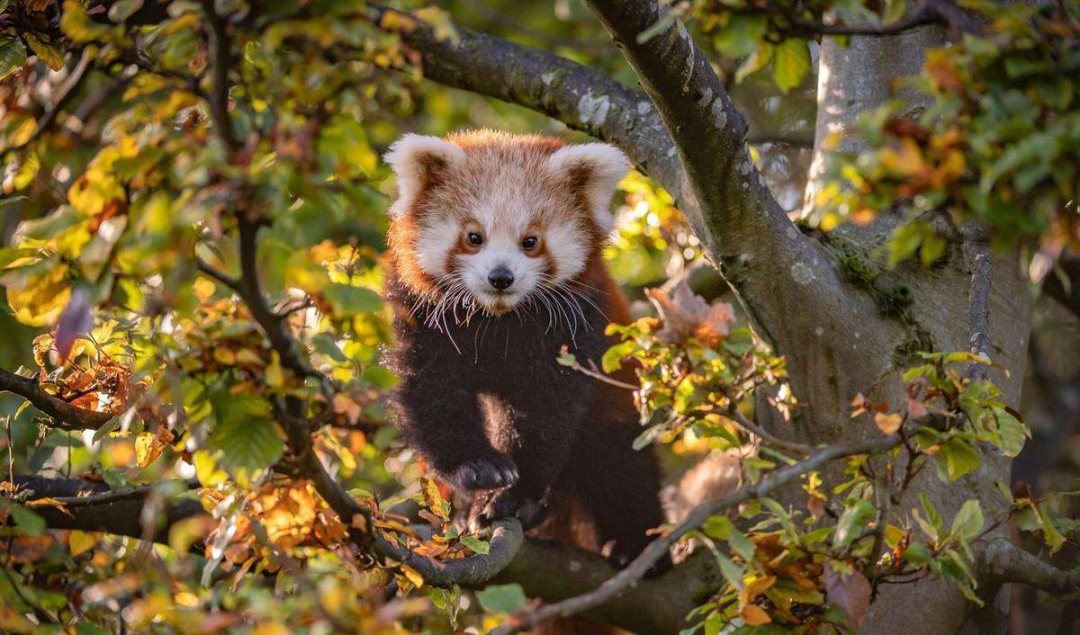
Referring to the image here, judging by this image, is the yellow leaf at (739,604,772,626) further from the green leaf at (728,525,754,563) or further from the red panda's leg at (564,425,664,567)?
the red panda's leg at (564,425,664,567)

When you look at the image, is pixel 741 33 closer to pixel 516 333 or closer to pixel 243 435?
pixel 243 435

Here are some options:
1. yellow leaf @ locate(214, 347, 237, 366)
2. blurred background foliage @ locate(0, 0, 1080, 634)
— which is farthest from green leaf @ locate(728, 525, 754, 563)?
yellow leaf @ locate(214, 347, 237, 366)

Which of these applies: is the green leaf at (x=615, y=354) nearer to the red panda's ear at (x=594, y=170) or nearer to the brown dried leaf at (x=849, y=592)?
the brown dried leaf at (x=849, y=592)

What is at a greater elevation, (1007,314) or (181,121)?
(181,121)

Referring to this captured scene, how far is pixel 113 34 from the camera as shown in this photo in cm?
151

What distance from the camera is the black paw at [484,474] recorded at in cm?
340

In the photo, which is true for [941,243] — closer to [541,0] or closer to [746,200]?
[746,200]

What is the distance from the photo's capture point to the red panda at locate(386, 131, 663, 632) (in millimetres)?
3555

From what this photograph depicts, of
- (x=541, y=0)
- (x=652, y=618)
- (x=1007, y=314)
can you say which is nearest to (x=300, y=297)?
(x=652, y=618)

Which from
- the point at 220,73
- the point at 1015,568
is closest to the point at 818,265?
the point at 1015,568

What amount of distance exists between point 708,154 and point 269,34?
1.56m

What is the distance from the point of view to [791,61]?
6.24 feet

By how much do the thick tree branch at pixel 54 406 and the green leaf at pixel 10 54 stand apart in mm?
809

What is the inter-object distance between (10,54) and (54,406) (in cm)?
96
